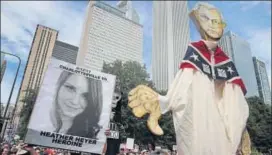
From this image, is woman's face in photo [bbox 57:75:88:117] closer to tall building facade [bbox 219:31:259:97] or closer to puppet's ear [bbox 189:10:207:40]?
puppet's ear [bbox 189:10:207:40]

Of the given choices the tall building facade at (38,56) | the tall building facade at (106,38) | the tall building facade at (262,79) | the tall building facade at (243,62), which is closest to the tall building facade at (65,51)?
the tall building facade at (38,56)

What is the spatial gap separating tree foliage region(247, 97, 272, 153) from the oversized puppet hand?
71.7 ft

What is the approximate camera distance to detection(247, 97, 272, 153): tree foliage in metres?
24.7

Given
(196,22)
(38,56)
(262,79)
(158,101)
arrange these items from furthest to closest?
(38,56) → (262,79) → (196,22) → (158,101)

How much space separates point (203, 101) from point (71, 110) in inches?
157

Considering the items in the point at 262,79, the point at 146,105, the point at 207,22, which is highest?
the point at 262,79

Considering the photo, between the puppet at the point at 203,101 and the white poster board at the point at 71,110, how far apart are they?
8.16 ft

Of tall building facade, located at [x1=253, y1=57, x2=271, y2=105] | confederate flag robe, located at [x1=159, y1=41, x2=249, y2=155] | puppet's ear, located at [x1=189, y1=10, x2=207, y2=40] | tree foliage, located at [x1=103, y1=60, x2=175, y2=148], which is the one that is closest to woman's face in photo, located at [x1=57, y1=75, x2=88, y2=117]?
confederate flag robe, located at [x1=159, y1=41, x2=249, y2=155]

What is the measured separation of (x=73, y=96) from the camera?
7.35 metres

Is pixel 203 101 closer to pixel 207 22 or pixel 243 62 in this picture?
pixel 207 22

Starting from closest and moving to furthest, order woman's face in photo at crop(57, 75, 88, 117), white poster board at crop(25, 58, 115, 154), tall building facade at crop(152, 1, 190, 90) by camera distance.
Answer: white poster board at crop(25, 58, 115, 154)
woman's face in photo at crop(57, 75, 88, 117)
tall building facade at crop(152, 1, 190, 90)

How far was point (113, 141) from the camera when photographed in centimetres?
802

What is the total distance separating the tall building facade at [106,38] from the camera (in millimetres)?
74562

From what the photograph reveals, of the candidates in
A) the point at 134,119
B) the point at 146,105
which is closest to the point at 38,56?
the point at 134,119
